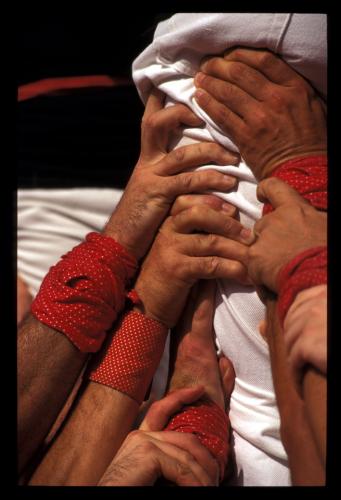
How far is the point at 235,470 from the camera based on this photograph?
4.16 feet

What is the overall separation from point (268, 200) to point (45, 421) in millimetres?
590

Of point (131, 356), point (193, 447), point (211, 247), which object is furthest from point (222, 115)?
point (193, 447)

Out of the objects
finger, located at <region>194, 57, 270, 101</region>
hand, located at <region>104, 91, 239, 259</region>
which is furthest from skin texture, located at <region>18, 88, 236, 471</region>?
finger, located at <region>194, 57, 270, 101</region>

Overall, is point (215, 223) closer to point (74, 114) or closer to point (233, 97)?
point (233, 97)

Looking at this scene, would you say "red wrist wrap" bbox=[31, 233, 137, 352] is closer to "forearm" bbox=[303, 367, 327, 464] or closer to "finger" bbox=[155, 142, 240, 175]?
"finger" bbox=[155, 142, 240, 175]

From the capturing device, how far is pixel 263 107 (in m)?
1.18

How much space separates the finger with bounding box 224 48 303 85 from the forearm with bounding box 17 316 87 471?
0.58 m

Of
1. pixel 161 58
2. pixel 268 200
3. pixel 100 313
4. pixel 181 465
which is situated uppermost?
pixel 161 58

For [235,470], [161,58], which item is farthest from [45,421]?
Answer: [161,58]

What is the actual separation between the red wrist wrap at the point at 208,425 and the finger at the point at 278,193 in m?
0.39

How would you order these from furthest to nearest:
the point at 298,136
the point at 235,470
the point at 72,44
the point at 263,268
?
the point at 72,44 < the point at 235,470 < the point at 298,136 < the point at 263,268

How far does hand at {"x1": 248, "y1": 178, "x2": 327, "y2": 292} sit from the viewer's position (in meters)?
1.00

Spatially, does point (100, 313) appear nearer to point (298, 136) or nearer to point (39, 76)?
point (298, 136)

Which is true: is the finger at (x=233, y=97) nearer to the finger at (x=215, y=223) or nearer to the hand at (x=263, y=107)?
the hand at (x=263, y=107)
